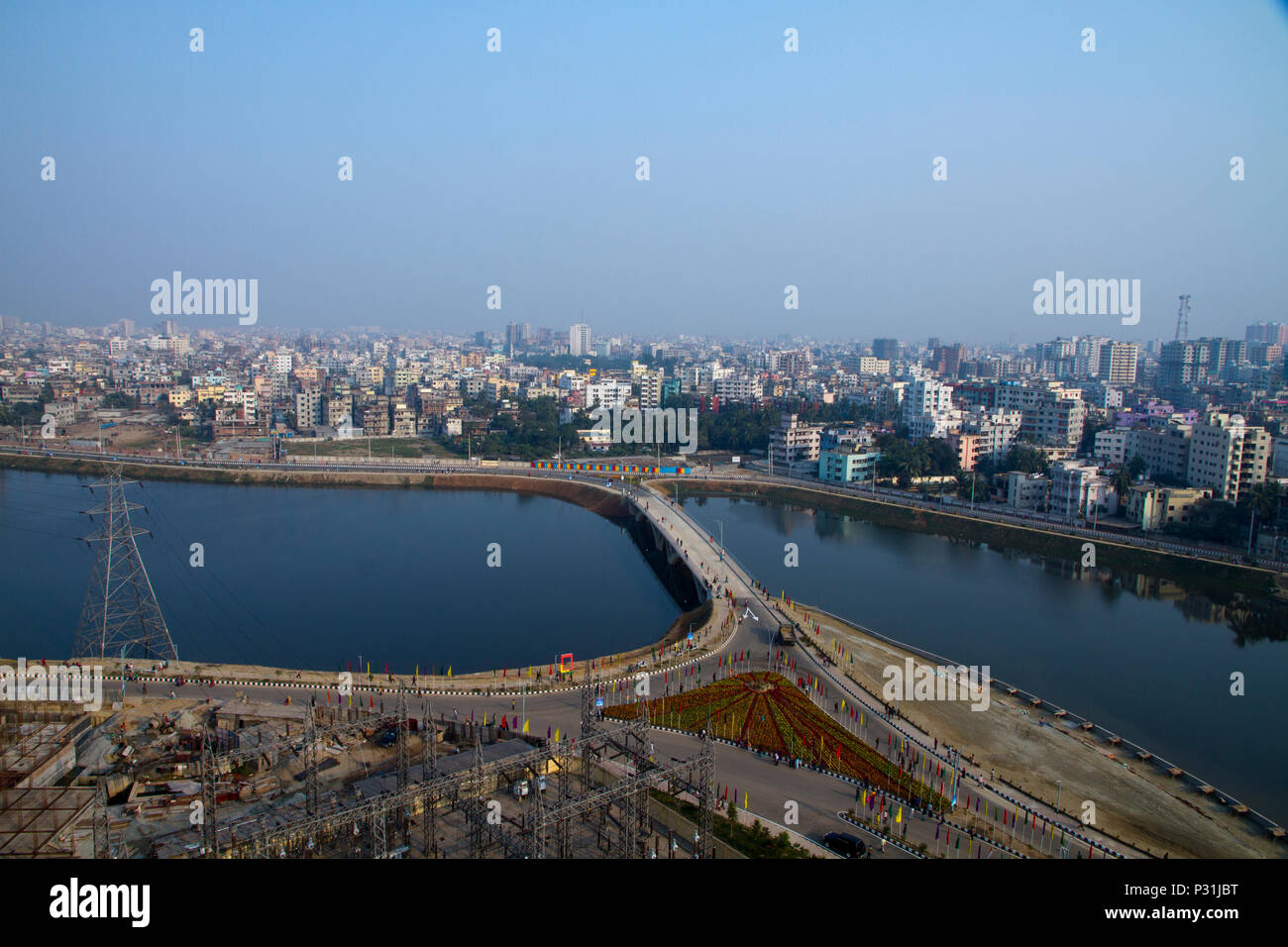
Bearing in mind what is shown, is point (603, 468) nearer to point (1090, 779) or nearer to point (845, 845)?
point (1090, 779)

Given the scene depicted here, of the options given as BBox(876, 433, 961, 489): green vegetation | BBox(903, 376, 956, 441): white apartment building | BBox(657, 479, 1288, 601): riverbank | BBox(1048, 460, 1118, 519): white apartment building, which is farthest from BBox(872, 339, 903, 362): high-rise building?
BBox(1048, 460, 1118, 519): white apartment building

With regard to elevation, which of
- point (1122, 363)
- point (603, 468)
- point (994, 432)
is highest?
point (1122, 363)

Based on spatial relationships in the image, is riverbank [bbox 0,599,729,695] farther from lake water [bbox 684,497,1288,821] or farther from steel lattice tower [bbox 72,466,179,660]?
lake water [bbox 684,497,1288,821]

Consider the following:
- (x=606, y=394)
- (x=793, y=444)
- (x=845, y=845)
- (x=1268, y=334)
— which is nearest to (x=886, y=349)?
(x=1268, y=334)

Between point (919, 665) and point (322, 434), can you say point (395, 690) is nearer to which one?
point (919, 665)

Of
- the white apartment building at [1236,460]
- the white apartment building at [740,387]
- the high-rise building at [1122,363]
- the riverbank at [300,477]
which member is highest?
the high-rise building at [1122,363]

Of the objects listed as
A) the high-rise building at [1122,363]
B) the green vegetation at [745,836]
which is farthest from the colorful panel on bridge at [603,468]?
the high-rise building at [1122,363]

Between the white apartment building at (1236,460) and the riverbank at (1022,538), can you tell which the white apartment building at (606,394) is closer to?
the riverbank at (1022,538)
